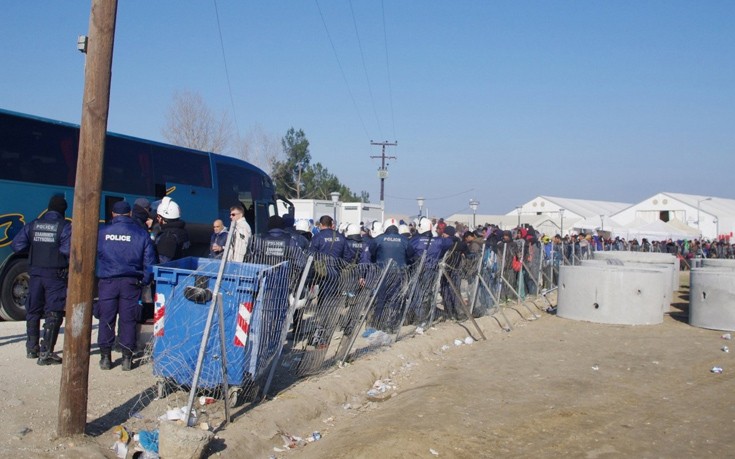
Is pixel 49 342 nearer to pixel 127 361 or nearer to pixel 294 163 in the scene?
pixel 127 361

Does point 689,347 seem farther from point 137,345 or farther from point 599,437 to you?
point 137,345

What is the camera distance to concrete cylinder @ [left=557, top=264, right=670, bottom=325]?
14.3 metres

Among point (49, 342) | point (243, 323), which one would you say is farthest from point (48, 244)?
point (243, 323)

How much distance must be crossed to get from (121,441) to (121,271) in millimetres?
2154

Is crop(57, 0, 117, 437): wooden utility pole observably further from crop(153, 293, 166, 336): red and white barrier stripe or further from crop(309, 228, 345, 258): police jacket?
crop(309, 228, 345, 258): police jacket

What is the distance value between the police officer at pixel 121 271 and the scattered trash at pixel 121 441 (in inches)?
69.2

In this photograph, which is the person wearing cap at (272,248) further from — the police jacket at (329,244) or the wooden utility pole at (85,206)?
the wooden utility pole at (85,206)

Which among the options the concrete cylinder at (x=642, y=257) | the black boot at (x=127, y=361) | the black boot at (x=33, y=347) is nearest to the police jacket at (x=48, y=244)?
the black boot at (x=33, y=347)

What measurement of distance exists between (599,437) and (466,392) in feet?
6.61

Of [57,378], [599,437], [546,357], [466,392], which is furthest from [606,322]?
[57,378]

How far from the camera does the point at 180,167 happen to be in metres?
16.4

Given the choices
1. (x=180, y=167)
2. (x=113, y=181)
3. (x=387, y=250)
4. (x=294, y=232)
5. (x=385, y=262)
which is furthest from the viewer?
(x=180, y=167)

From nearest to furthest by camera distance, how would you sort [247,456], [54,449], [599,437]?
[54,449] → [247,456] → [599,437]

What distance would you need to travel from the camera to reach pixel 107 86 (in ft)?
18.5
